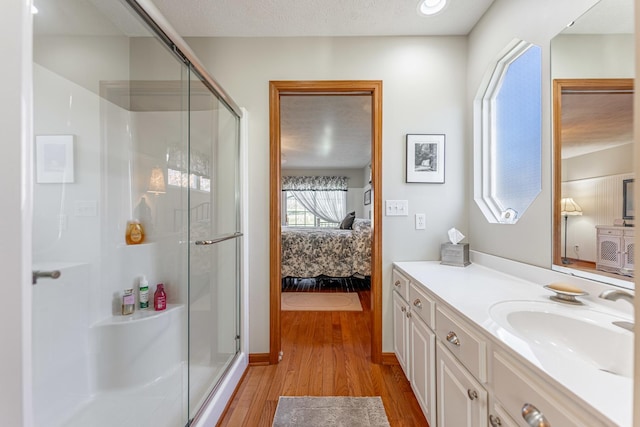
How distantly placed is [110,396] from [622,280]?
238cm

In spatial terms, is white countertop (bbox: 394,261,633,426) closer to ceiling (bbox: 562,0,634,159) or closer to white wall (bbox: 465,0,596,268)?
white wall (bbox: 465,0,596,268)

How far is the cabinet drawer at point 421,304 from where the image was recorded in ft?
4.06

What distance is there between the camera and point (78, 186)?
57.7 inches

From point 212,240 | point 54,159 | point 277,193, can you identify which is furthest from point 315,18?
point 54,159

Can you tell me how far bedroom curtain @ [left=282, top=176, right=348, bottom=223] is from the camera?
23.7 feet

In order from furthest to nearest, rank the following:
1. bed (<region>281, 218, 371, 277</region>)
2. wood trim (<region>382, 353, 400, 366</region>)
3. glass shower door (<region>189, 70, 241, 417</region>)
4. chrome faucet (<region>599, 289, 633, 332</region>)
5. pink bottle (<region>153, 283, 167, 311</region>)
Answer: bed (<region>281, 218, 371, 277</region>), wood trim (<region>382, 353, 400, 366</region>), pink bottle (<region>153, 283, 167, 311</region>), glass shower door (<region>189, 70, 241, 417</region>), chrome faucet (<region>599, 289, 633, 332</region>)

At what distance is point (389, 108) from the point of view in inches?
75.9

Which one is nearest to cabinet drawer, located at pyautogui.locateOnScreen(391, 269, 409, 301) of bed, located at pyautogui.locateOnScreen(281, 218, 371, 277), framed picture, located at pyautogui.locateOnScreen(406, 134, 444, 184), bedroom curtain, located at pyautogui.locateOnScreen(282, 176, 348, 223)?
framed picture, located at pyautogui.locateOnScreen(406, 134, 444, 184)

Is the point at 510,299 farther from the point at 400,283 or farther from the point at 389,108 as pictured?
the point at 389,108

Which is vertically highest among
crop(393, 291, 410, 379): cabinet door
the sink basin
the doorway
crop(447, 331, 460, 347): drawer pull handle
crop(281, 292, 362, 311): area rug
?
the doorway

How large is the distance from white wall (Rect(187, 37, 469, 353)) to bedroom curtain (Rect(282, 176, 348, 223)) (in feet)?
17.2

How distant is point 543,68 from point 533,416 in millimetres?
1482

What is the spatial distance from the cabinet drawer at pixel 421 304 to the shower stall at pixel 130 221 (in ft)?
3.78

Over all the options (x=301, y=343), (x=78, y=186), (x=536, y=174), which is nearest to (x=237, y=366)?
(x=301, y=343)
